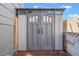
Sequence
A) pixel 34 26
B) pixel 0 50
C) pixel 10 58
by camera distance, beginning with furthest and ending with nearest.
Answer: pixel 34 26 → pixel 0 50 → pixel 10 58

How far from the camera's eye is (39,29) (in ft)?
20.3

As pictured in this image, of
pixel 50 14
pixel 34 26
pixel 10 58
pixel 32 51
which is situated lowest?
pixel 32 51

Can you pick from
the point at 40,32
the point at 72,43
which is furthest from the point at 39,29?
the point at 72,43

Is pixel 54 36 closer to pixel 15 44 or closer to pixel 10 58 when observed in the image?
pixel 15 44

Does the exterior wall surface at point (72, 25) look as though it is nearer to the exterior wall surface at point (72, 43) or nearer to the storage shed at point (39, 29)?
the storage shed at point (39, 29)

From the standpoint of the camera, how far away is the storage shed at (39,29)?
6156mm

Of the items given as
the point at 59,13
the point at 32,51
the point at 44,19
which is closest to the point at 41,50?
the point at 32,51

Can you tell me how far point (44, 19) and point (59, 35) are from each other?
826 millimetres

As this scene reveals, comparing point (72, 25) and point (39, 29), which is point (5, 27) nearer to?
point (39, 29)

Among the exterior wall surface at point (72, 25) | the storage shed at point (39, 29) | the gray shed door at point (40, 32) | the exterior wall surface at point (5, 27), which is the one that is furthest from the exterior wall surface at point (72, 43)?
the exterior wall surface at point (5, 27)

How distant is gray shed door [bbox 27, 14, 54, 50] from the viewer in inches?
243

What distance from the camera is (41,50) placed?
6160mm

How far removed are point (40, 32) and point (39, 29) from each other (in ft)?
0.39

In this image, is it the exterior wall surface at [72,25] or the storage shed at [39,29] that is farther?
the storage shed at [39,29]
